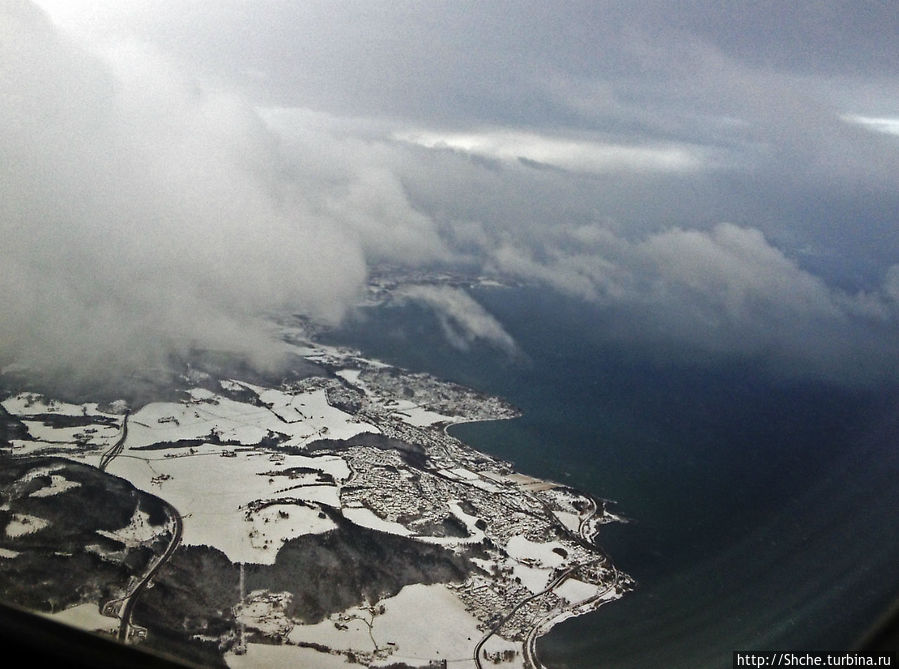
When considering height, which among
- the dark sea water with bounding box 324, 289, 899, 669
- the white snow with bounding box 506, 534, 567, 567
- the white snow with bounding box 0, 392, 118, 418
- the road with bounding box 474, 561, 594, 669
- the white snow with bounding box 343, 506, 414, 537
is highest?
the dark sea water with bounding box 324, 289, 899, 669

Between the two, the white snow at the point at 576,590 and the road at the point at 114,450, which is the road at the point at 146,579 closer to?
the road at the point at 114,450

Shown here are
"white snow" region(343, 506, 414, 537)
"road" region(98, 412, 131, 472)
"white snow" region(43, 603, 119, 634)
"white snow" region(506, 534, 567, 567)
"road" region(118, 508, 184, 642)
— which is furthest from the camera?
"road" region(98, 412, 131, 472)

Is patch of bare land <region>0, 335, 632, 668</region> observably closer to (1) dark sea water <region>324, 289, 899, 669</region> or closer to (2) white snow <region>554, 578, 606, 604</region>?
(2) white snow <region>554, 578, 606, 604</region>

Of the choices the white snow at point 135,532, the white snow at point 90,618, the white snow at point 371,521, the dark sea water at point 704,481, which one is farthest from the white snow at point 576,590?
the white snow at point 135,532

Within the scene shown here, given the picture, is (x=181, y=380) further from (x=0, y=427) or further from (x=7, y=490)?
(x=7, y=490)

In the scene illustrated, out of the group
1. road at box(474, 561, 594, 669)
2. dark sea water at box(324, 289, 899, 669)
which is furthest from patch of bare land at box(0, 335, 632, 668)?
dark sea water at box(324, 289, 899, 669)

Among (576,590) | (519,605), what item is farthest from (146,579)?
(576,590)
